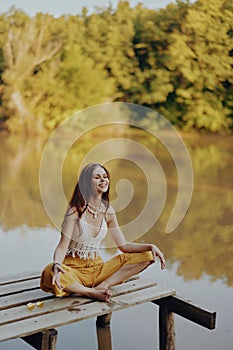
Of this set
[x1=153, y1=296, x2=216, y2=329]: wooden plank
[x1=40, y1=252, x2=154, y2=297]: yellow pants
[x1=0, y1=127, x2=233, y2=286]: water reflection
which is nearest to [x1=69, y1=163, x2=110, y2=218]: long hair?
[x1=40, y1=252, x2=154, y2=297]: yellow pants

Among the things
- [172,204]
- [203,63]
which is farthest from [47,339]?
→ [203,63]

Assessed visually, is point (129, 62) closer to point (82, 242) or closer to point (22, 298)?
point (82, 242)

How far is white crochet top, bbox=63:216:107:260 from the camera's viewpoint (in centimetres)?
223

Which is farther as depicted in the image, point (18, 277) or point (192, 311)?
point (18, 277)

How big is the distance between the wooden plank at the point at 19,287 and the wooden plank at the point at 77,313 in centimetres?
28

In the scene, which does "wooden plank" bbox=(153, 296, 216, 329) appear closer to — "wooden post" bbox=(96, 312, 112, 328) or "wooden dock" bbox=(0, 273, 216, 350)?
"wooden dock" bbox=(0, 273, 216, 350)

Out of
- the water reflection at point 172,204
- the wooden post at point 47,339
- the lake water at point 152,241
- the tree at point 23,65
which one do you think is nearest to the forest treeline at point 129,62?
the tree at point 23,65

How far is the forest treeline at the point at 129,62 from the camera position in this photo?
15.8 meters

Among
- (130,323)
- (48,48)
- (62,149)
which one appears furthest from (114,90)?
(130,323)

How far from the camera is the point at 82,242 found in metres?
2.24

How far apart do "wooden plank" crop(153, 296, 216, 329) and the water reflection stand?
117 centimetres

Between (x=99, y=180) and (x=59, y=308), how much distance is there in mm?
524

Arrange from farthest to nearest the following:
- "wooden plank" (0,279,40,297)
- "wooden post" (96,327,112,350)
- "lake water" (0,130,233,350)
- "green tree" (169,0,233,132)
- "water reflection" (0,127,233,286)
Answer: "green tree" (169,0,233,132), "water reflection" (0,127,233,286), "lake water" (0,130,233,350), "wooden post" (96,327,112,350), "wooden plank" (0,279,40,297)

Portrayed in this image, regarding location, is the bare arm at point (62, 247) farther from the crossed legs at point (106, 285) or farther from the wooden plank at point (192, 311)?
the wooden plank at point (192, 311)
